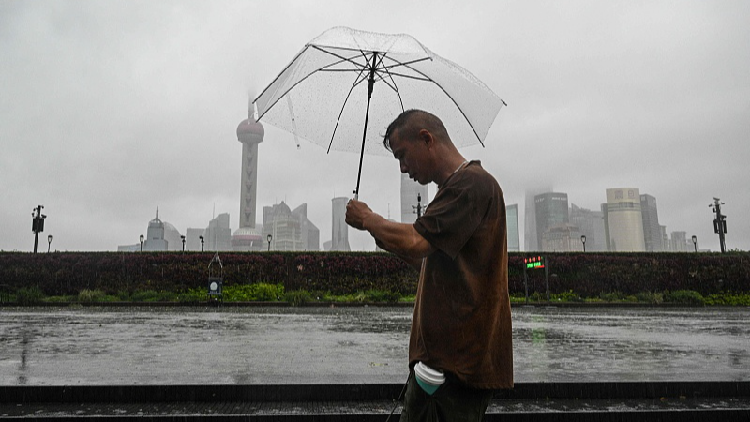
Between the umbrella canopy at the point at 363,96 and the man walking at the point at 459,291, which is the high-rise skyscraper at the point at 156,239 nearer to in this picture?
the umbrella canopy at the point at 363,96

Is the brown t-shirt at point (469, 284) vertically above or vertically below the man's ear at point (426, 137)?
below

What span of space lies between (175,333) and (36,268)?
61.8ft

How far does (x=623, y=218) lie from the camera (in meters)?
129

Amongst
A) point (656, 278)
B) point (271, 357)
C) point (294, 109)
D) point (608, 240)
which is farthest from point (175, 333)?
point (608, 240)

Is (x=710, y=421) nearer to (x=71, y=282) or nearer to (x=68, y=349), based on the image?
(x=68, y=349)

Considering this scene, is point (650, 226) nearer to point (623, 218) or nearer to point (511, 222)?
point (623, 218)

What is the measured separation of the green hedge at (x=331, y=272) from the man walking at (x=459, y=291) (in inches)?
864

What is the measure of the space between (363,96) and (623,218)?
140539mm

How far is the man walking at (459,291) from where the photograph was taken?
1722mm

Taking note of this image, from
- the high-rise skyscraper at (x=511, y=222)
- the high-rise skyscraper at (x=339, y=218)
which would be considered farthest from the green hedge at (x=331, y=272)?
the high-rise skyscraper at (x=339, y=218)

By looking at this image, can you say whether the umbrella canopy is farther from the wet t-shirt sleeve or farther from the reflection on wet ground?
the reflection on wet ground

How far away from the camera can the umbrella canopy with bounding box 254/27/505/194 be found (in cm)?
304

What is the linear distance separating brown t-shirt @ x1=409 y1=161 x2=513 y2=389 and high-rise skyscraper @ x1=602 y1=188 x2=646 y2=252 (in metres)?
130

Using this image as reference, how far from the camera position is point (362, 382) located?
4359mm
